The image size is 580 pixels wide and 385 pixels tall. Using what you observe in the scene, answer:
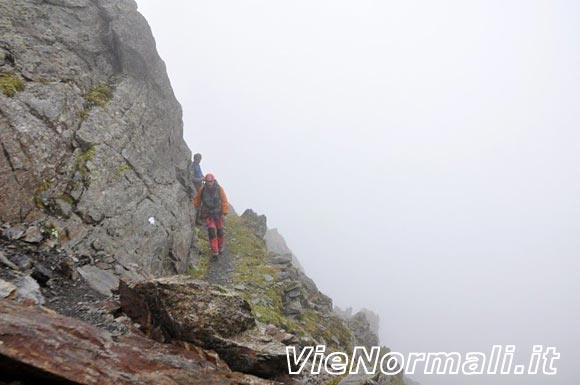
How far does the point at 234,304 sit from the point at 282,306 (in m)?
11.1

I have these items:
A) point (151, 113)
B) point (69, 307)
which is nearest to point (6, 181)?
point (69, 307)

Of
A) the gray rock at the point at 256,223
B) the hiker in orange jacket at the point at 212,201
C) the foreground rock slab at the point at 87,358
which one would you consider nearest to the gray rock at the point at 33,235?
the foreground rock slab at the point at 87,358

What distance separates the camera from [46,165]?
44.0ft

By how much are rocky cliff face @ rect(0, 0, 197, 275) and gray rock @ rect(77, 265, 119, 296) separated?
3.26 ft

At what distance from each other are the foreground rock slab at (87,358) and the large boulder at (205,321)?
40cm

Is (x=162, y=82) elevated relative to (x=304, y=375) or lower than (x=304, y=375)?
elevated

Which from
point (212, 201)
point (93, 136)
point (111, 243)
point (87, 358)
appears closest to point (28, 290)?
point (87, 358)

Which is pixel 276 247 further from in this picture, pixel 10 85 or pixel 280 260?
pixel 10 85

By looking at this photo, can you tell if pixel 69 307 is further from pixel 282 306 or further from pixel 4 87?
pixel 282 306

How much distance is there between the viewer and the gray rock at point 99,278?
11507mm

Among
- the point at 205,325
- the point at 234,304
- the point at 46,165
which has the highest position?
the point at 46,165

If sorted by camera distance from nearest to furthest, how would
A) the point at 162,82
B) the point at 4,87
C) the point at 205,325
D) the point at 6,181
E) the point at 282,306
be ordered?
1. the point at 205,325
2. the point at 6,181
3. the point at 4,87
4. the point at 282,306
5. the point at 162,82

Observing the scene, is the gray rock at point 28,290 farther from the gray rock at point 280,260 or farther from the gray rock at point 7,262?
the gray rock at point 280,260

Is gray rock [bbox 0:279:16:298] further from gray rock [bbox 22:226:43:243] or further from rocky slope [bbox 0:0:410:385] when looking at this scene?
gray rock [bbox 22:226:43:243]
